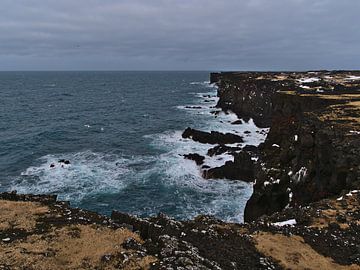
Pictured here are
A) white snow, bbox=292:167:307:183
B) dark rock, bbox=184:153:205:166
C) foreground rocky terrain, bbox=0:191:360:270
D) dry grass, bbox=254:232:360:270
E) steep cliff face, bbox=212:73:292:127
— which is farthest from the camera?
steep cliff face, bbox=212:73:292:127

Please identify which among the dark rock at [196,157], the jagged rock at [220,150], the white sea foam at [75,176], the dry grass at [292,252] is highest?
the dry grass at [292,252]

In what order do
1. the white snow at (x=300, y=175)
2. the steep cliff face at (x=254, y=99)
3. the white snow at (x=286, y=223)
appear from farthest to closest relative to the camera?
1. the steep cliff face at (x=254, y=99)
2. the white snow at (x=300, y=175)
3. the white snow at (x=286, y=223)

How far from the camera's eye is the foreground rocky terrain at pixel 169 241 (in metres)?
16.9

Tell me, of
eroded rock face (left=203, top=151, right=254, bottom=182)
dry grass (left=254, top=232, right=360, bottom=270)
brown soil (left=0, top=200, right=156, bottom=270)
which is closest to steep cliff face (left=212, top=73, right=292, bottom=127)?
eroded rock face (left=203, top=151, right=254, bottom=182)

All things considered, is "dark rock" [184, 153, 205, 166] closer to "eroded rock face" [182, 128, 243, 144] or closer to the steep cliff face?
"eroded rock face" [182, 128, 243, 144]

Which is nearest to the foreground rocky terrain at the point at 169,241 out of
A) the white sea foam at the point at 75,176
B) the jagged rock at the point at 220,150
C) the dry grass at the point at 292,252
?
the dry grass at the point at 292,252

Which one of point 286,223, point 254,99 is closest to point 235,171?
point 286,223

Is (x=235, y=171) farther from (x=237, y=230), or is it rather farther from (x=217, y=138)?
(x=237, y=230)

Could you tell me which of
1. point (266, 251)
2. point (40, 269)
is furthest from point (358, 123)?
point (40, 269)

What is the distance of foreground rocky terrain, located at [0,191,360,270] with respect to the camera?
16938mm

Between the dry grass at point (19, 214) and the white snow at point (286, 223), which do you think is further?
the white snow at point (286, 223)

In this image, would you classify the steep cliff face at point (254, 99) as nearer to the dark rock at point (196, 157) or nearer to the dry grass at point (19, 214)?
the dark rock at point (196, 157)

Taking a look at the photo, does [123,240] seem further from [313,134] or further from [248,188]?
[248,188]

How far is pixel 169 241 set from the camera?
717 inches
